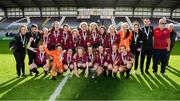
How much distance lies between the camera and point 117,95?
685 cm

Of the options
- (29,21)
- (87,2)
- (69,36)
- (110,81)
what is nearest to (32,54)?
(69,36)

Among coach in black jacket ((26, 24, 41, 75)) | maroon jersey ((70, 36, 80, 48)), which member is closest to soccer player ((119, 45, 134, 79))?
maroon jersey ((70, 36, 80, 48))

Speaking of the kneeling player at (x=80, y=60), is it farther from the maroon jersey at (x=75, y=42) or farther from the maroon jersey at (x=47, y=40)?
the maroon jersey at (x=47, y=40)

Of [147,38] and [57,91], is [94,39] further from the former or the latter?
[57,91]

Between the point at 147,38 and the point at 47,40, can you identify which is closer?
the point at 147,38

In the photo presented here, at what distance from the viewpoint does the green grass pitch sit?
6.72 meters

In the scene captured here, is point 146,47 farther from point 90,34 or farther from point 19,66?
point 19,66

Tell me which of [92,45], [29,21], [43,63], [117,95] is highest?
[29,21]

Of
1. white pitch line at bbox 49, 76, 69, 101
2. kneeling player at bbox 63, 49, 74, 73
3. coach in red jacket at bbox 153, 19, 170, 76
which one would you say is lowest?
white pitch line at bbox 49, 76, 69, 101

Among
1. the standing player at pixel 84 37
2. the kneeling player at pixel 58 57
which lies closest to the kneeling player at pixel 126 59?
the standing player at pixel 84 37

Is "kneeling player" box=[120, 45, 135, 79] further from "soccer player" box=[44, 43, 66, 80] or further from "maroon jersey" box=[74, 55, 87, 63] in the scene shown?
"soccer player" box=[44, 43, 66, 80]

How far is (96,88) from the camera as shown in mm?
7488

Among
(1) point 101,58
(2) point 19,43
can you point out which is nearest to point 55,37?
(2) point 19,43

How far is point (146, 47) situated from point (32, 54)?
384cm
